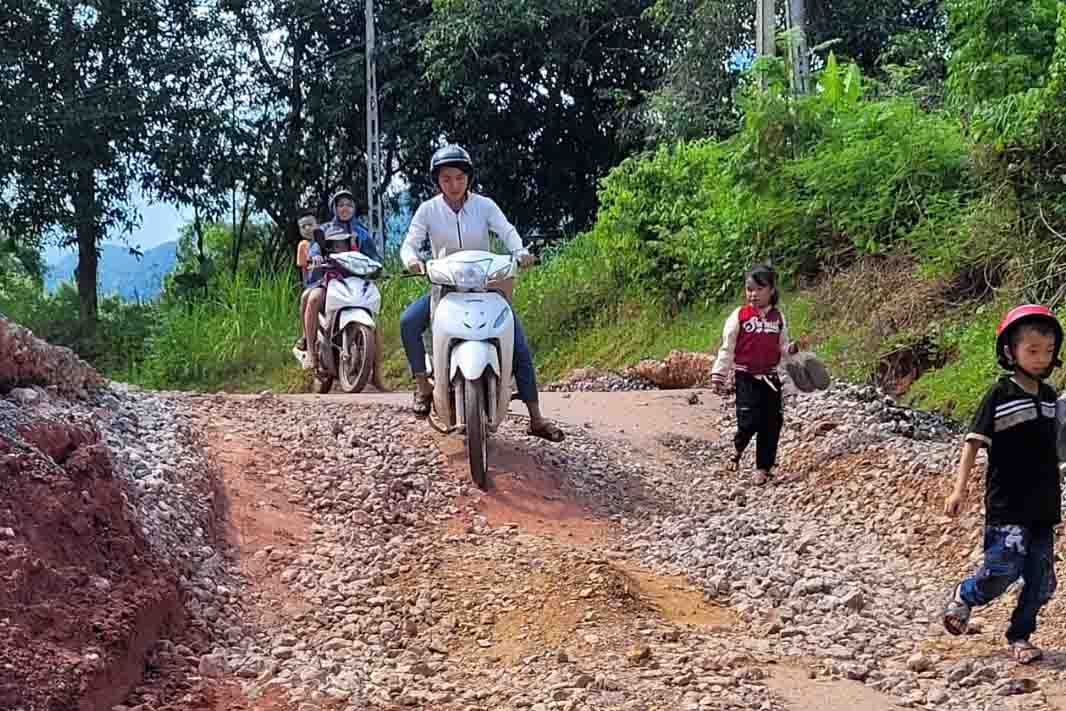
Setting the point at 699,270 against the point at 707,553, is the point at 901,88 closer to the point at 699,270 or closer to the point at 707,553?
the point at 699,270

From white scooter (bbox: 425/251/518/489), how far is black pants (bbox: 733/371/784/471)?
1614 millimetres

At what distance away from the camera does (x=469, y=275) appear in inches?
255

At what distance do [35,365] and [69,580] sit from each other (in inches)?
75.4

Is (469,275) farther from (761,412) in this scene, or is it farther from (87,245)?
(87,245)

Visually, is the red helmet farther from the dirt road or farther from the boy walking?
the dirt road

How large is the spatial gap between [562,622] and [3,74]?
20070 mm

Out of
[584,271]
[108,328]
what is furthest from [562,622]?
[108,328]

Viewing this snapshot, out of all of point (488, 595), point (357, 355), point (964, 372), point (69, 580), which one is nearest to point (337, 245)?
point (357, 355)

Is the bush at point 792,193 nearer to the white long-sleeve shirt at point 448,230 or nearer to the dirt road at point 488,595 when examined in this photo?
the dirt road at point 488,595

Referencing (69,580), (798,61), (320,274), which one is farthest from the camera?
(798,61)

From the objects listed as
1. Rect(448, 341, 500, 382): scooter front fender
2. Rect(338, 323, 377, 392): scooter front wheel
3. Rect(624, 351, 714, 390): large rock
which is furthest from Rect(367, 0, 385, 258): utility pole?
Rect(448, 341, 500, 382): scooter front fender

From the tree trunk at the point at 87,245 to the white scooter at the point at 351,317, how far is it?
13.2 m

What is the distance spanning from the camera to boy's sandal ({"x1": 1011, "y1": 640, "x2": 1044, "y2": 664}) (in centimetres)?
412

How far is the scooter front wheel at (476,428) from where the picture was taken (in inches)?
246
